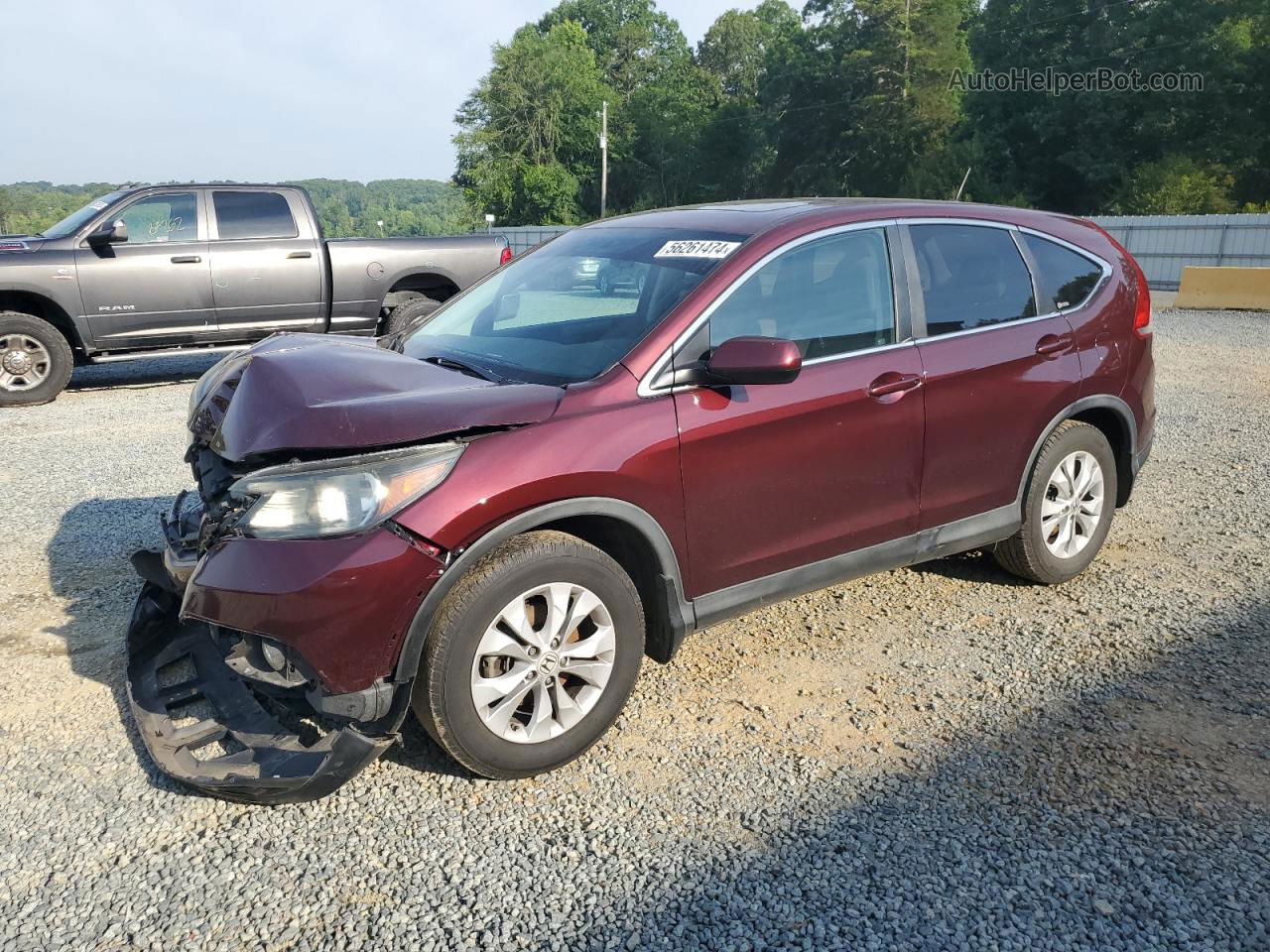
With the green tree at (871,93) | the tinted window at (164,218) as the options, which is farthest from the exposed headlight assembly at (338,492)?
the green tree at (871,93)

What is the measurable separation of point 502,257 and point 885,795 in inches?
360

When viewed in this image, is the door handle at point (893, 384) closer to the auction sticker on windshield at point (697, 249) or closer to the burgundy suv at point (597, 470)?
the burgundy suv at point (597, 470)

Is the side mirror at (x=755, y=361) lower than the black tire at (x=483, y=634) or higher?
higher

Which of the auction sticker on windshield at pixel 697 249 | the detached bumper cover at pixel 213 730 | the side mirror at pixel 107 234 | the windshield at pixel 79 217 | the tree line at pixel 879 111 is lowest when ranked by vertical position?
the detached bumper cover at pixel 213 730

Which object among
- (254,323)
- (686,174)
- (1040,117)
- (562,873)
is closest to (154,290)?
(254,323)

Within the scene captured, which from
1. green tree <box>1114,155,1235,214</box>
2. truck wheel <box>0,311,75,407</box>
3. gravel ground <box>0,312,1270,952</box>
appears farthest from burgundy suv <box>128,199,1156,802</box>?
green tree <box>1114,155,1235,214</box>

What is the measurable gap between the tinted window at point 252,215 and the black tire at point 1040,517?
8433mm

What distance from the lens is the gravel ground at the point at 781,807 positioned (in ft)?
8.30

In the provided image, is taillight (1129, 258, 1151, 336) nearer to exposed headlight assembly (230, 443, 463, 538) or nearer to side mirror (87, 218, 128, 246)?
exposed headlight assembly (230, 443, 463, 538)

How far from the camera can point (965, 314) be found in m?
4.12

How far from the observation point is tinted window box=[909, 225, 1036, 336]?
4031mm

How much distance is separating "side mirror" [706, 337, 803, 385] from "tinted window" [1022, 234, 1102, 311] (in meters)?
1.82

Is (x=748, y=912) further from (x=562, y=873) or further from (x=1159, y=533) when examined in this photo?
(x=1159, y=533)

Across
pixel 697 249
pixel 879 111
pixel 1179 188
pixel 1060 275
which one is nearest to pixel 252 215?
pixel 697 249
